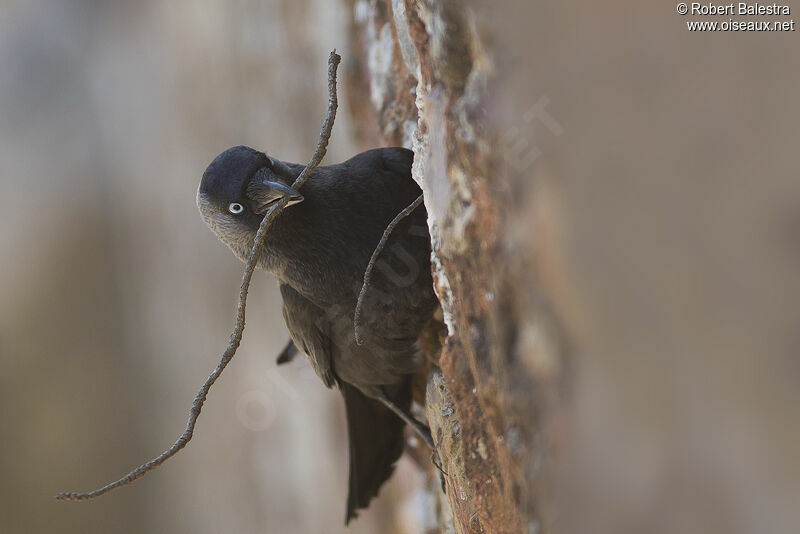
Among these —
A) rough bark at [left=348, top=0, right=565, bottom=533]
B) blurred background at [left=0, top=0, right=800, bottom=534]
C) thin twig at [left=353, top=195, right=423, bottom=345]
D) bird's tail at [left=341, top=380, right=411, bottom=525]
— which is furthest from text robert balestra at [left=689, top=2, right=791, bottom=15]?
bird's tail at [left=341, top=380, right=411, bottom=525]

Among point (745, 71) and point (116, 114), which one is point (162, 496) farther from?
point (745, 71)

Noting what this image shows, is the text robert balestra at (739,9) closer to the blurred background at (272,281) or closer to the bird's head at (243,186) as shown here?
the blurred background at (272,281)

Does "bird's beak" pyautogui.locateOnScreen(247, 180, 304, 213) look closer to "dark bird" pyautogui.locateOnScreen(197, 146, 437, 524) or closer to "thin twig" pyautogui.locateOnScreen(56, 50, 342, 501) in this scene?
"dark bird" pyautogui.locateOnScreen(197, 146, 437, 524)

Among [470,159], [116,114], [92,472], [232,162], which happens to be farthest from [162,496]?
[470,159]

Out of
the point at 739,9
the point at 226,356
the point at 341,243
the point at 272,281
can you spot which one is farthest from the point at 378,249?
the point at 272,281

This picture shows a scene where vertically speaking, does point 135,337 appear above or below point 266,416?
above

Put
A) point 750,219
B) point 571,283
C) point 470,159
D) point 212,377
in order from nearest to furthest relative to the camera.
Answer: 1. point 750,219
2. point 571,283
3. point 470,159
4. point 212,377

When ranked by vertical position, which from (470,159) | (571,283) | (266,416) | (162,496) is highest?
(470,159)

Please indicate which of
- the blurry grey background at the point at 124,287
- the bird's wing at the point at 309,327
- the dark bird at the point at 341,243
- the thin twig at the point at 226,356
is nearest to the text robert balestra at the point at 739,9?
the thin twig at the point at 226,356
